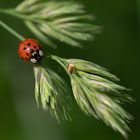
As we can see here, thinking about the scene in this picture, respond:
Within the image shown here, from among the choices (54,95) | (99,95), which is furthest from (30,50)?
(99,95)

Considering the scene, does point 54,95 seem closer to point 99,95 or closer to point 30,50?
point 99,95

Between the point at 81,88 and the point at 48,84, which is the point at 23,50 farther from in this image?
the point at 81,88

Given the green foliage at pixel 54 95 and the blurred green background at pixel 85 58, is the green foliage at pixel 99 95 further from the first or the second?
the blurred green background at pixel 85 58

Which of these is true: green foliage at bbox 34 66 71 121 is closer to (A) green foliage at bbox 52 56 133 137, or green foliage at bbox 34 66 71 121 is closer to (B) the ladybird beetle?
→ (A) green foliage at bbox 52 56 133 137

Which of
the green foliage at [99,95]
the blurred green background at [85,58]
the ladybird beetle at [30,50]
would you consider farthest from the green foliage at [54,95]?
the blurred green background at [85,58]

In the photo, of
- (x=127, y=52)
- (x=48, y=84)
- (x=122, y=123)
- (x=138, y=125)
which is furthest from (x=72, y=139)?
(x=122, y=123)
